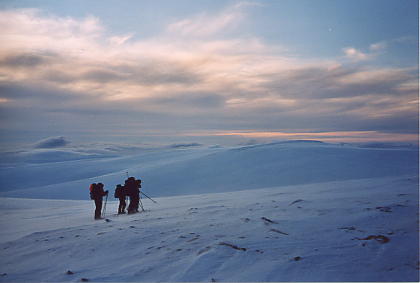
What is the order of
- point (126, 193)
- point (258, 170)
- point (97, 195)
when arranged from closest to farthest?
point (97, 195) < point (126, 193) < point (258, 170)

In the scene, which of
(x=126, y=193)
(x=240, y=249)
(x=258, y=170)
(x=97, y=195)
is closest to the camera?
(x=240, y=249)

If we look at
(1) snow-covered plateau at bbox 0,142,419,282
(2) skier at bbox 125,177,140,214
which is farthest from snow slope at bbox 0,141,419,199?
(1) snow-covered plateau at bbox 0,142,419,282

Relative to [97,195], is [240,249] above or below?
above

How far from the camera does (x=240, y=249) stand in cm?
404

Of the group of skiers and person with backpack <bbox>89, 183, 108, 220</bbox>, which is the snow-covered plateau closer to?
person with backpack <bbox>89, 183, 108, 220</bbox>

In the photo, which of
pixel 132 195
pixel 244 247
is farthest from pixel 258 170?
pixel 244 247

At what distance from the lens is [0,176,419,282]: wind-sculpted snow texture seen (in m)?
3.43

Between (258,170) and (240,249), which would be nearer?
(240,249)

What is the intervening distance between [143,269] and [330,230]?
2990 millimetres

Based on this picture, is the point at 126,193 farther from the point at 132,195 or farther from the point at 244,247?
the point at 244,247

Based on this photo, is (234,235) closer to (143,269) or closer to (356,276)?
(143,269)

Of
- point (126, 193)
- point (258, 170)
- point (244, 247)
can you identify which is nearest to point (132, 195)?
point (126, 193)

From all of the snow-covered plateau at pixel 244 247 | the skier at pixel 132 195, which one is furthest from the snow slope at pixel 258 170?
the snow-covered plateau at pixel 244 247

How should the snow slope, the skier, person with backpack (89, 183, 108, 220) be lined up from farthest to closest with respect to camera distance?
the snow slope, the skier, person with backpack (89, 183, 108, 220)
